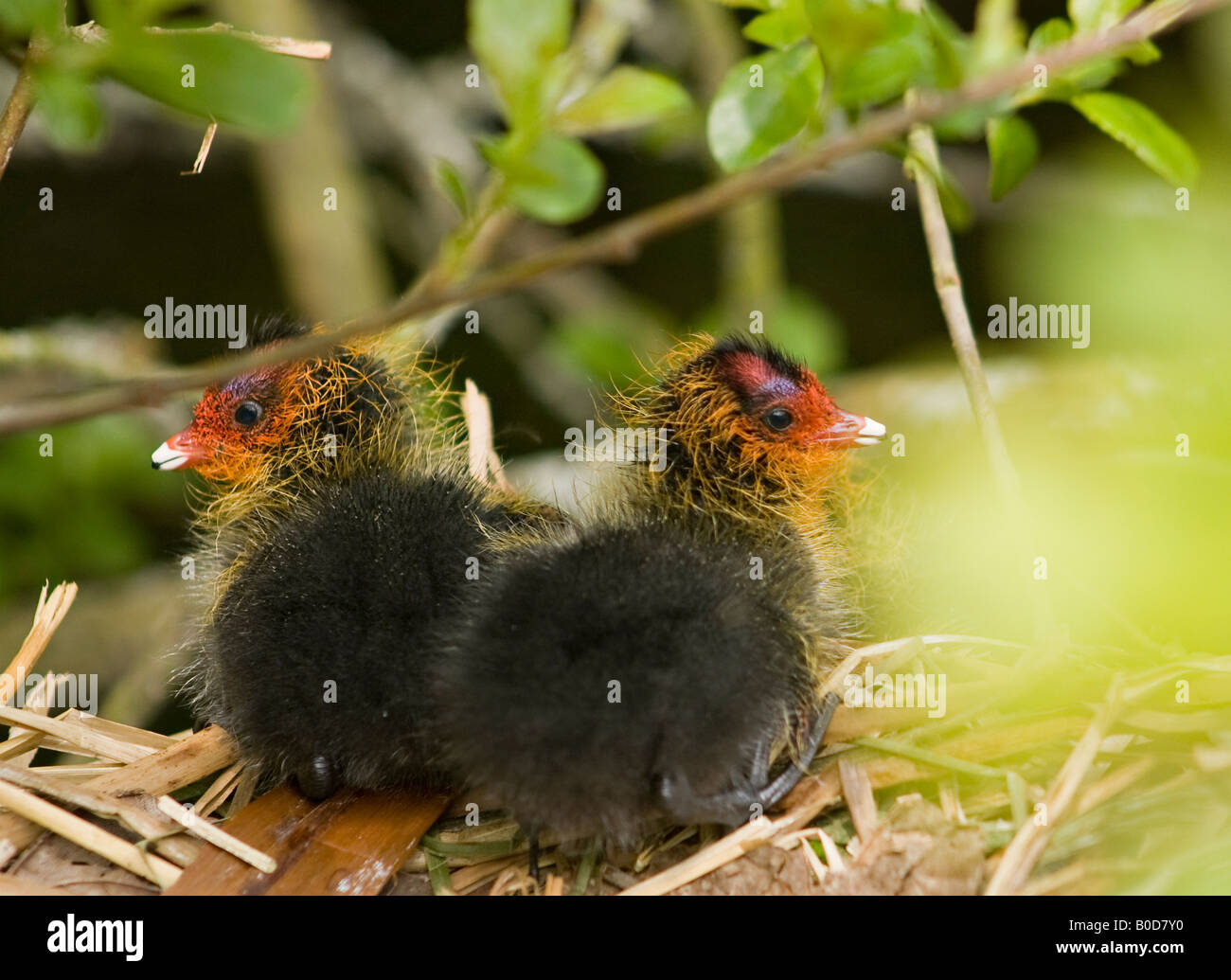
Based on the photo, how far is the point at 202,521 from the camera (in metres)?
2.84

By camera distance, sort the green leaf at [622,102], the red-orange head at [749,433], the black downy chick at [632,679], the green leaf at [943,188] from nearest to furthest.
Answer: the green leaf at [622,102], the black downy chick at [632,679], the green leaf at [943,188], the red-orange head at [749,433]

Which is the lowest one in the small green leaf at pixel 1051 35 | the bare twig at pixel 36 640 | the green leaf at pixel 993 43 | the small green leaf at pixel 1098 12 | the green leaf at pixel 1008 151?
the bare twig at pixel 36 640

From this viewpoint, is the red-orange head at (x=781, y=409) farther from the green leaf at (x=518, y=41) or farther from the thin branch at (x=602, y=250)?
the thin branch at (x=602, y=250)

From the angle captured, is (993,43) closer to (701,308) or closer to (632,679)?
(632,679)

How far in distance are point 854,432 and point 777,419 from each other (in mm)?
164

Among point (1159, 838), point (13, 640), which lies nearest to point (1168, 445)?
point (1159, 838)

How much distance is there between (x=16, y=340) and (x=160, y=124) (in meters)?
2.22

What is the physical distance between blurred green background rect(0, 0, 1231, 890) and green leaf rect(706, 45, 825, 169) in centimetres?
48

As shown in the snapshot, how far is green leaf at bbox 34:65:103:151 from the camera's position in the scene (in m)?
1.58

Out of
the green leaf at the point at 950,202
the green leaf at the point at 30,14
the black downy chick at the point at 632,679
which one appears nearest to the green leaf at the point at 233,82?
the green leaf at the point at 30,14
